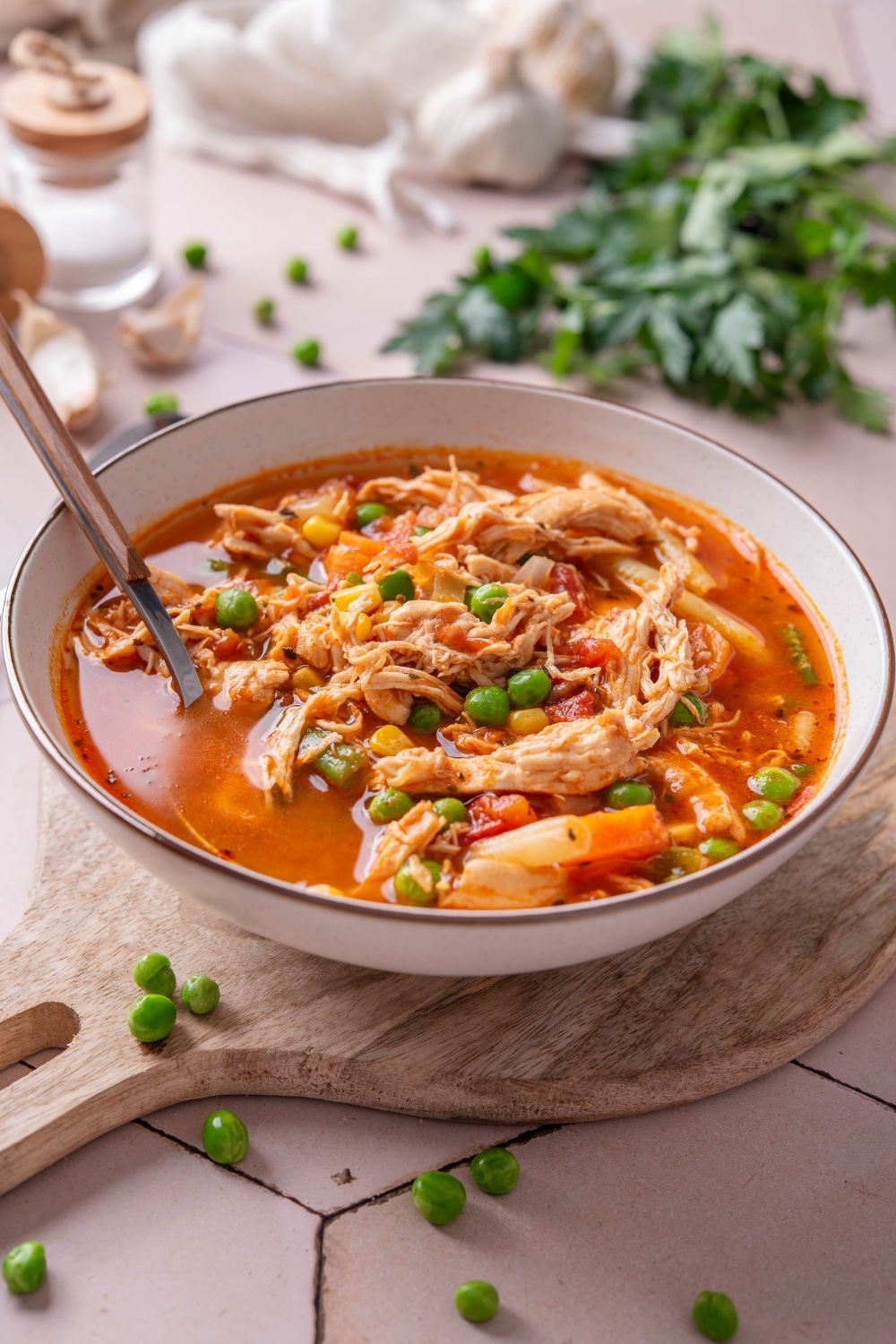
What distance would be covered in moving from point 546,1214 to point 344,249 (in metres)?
6.11

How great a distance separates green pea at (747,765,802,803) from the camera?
402 centimetres

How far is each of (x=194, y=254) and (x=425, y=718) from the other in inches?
175

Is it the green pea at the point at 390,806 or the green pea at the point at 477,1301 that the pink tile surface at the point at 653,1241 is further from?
the green pea at the point at 390,806

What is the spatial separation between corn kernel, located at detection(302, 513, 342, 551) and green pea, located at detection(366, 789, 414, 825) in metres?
1.33

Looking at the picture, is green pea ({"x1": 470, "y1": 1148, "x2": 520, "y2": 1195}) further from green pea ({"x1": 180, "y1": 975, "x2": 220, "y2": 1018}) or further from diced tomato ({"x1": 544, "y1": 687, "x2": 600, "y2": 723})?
diced tomato ({"x1": 544, "y1": 687, "x2": 600, "y2": 723})

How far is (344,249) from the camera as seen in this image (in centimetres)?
795

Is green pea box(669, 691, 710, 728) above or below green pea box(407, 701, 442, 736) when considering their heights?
below

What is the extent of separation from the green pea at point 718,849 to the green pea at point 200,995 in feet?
4.79

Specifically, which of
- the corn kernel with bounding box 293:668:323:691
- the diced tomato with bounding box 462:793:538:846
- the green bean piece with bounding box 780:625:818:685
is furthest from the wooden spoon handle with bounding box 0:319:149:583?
the green bean piece with bounding box 780:625:818:685

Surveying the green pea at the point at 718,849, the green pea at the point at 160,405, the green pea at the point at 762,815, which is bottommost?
the green pea at the point at 762,815

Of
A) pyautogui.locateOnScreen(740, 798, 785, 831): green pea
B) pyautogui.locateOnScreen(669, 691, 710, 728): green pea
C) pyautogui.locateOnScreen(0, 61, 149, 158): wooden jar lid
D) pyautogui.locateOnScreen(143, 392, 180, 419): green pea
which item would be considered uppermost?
pyautogui.locateOnScreen(0, 61, 149, 158): wooden jar lid

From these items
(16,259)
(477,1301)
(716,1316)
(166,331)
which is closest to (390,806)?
(477,1301)

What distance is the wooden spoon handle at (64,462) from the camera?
408 cm

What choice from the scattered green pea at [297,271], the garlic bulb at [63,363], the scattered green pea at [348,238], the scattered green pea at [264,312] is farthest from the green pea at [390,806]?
the scattered green pea at [348,238]
